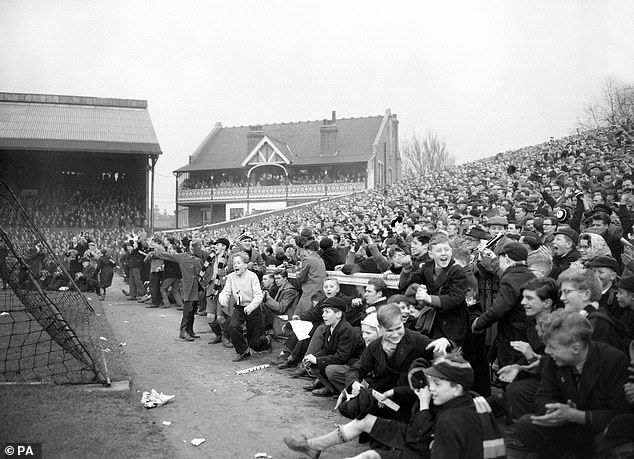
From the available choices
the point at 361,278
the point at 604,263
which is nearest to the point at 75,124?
the point at 361,278

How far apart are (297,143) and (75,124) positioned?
21.8 meters

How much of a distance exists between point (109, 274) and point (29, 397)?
1252 centimetres

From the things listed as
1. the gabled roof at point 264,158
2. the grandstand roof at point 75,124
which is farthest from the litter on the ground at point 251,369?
the gabled roof at point 264,158

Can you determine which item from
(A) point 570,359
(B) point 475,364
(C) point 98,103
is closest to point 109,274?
(B) point 475,364

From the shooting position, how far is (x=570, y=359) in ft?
13.0

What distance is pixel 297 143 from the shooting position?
52.7 meters

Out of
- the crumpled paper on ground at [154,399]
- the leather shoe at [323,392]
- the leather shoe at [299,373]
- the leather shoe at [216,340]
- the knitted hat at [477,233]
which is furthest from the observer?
the leather shoe at [216,340]

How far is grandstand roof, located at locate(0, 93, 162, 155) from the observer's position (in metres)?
32.4

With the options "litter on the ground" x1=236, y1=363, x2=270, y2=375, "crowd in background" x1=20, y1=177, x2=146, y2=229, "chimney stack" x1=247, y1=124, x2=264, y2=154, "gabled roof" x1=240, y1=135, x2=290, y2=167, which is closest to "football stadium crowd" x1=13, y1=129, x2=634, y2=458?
"litter on the ground" x1=236, y1=363, x2=270, y2=375

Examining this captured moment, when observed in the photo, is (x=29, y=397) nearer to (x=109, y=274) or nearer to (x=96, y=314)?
(x=96, y=314)

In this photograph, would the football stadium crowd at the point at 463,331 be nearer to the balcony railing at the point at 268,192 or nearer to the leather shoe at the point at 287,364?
the leather shoe at the point at 287,364

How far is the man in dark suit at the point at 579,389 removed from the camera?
3.88 metres

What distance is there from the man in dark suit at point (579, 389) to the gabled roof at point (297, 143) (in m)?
44.1

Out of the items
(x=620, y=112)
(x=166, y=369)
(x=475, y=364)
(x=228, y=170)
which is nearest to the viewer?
(x=475, y=364)
